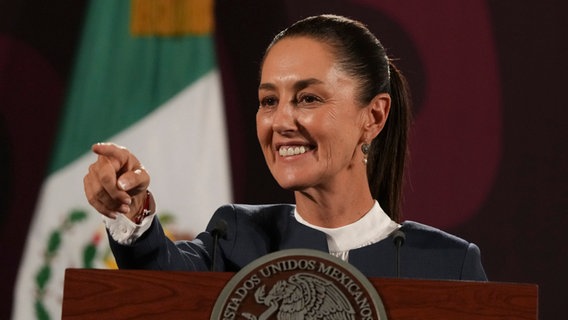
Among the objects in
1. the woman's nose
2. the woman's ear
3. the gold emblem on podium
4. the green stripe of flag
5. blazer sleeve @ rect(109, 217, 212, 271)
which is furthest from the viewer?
the green stripe of flag

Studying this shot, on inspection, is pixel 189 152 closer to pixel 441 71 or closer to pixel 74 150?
pixel 74 150

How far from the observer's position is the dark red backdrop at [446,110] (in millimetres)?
2748


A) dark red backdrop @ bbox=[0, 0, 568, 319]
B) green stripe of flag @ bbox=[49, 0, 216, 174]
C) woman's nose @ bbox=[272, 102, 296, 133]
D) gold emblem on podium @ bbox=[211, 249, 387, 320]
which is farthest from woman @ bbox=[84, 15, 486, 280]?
green stripe of flag @ bbox=[49, 0, 216, 174]

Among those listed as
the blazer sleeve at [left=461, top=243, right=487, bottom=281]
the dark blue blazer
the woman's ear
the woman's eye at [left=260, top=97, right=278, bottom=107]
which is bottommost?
the blazer sleeve at [left=461, top=243, right=487, bottom=281]

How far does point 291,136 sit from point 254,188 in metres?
1.32

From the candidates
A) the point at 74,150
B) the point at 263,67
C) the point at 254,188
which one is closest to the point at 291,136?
the point at 263,67

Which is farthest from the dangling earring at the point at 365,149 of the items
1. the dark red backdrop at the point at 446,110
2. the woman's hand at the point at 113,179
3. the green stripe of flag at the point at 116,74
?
the green stripe of flag at the point at 116,74

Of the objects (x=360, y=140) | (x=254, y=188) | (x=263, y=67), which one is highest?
(x=263, y=67)

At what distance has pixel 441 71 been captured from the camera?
111 inches

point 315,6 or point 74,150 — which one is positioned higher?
point 315,6

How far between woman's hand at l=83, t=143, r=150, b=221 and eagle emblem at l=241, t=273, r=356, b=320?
0.78 feet

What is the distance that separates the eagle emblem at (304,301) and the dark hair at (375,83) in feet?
1.80

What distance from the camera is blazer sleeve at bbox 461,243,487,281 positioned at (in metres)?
1.55

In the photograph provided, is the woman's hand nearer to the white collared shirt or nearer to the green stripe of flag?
the white collared shirt
